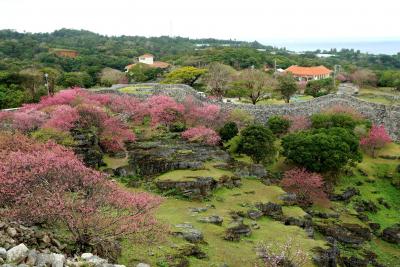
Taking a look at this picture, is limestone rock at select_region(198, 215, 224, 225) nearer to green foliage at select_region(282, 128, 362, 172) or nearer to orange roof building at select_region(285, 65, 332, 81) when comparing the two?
green foliage at select_region(282, 128, 362, 172)

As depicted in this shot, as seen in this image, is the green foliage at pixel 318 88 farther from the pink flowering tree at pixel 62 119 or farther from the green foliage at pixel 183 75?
the pink flowering tree at pixel 62 119

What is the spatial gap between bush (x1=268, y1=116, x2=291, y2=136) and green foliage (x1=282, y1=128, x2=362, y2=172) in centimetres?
799

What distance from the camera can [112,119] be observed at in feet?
123

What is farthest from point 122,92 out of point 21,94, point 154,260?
point 154,260

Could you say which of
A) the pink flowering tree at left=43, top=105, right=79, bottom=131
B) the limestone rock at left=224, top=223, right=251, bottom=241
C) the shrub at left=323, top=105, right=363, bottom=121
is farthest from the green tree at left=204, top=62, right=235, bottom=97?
the limestone rock at left=224, top=223, right=251, bottom=241

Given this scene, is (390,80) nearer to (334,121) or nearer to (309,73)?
(309,73)

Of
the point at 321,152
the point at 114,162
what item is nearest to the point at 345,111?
the point at 321,152

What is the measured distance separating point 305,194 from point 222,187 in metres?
7.16

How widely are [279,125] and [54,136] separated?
24.6 m

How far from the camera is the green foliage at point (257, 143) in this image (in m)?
36.3

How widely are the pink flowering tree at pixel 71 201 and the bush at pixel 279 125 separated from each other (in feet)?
91.9

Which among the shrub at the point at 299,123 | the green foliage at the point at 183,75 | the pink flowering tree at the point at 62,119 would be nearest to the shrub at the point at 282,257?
the pink flowering tree at the point at 62,119

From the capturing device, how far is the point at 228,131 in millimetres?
41156

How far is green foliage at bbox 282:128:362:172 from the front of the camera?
35094 mm
